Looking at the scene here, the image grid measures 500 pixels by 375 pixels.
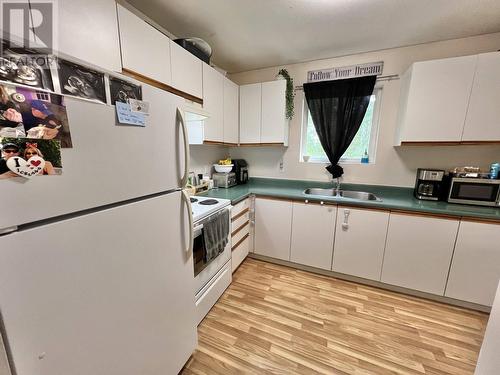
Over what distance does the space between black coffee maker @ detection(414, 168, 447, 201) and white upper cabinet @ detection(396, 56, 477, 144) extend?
0.31 m

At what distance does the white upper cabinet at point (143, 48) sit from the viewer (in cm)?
123

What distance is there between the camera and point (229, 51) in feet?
7.45

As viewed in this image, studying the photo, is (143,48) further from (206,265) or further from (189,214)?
(206,265)

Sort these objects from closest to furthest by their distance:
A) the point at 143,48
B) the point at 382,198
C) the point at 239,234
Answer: the point at 143,48 < the point at 382,198 < the point at 239,234

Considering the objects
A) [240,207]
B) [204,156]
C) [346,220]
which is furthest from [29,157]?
[346,220]

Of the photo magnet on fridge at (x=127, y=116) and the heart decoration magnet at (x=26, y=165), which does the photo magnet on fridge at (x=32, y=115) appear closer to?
the heart decoration magnet at (x=26, y=165)

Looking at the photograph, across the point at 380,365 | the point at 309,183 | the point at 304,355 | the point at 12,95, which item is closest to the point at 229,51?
the point at 309,183

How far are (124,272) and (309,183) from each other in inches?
90.6

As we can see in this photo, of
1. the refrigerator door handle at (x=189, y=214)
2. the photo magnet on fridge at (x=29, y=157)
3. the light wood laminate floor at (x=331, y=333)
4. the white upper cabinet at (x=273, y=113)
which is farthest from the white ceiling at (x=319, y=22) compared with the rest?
the light wood laminate floor at (x=331, y=333)

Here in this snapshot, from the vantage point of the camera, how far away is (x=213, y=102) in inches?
84.9

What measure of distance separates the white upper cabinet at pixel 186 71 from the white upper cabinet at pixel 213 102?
94 mm

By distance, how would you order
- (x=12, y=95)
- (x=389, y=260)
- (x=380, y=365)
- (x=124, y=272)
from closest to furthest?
(x=12, y=95) → (x=124, y=272) → (x=380, y=365) → (x=389, y=260)

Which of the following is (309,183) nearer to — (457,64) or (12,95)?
(457,64)

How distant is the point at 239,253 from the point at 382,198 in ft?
5.37
